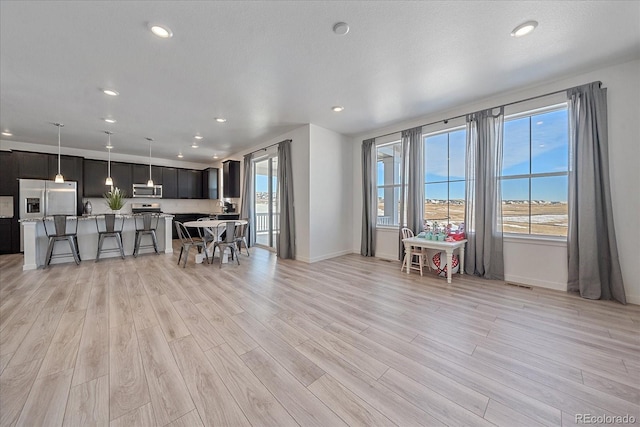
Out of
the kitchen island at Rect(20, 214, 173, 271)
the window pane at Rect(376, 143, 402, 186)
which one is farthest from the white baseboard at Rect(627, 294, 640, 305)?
the kitchen island at Rect(20, 214, 173, 271)

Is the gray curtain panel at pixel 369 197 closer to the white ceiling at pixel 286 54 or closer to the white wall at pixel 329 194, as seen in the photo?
the white wall at pixel 329 194

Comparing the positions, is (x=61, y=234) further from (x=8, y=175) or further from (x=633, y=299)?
(x=633, y=299)

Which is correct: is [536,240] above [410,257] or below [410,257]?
above

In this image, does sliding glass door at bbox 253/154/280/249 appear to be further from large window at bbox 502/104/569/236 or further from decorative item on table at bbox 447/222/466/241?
large window at bbox 502/104/569/236

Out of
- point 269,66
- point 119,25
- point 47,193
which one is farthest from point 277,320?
point 47,193

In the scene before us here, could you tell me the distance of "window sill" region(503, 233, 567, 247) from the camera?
3.22 metres

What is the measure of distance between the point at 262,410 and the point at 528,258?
3.98 m

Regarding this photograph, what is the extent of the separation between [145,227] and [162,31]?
4683 millimetres

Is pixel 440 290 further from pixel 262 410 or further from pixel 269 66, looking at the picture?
pixel 269 66

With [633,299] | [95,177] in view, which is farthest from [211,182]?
[633,299]

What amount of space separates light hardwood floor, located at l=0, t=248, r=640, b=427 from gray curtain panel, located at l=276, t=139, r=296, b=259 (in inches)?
76.3

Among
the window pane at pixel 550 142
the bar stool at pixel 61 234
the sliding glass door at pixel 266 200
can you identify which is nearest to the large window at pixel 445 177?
the window pane at pixel 550 142

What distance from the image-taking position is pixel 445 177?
4.38 metres

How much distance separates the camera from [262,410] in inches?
53.4
